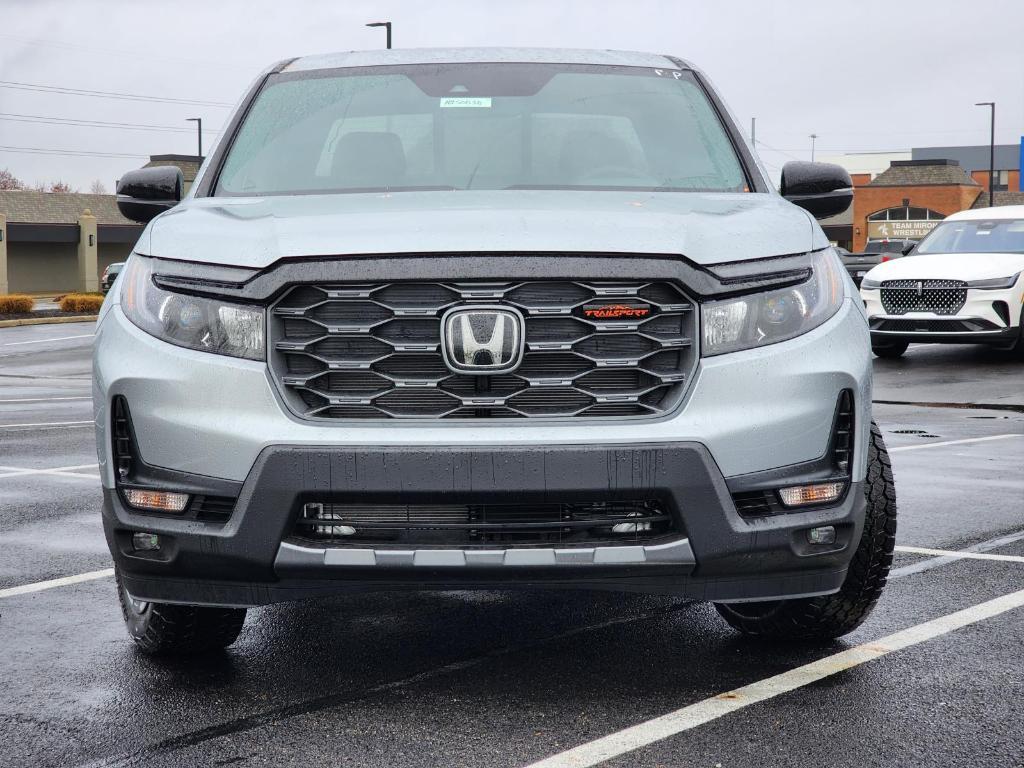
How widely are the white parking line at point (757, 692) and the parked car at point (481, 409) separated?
347 mm

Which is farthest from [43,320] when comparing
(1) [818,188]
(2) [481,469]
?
(2) [481,469]

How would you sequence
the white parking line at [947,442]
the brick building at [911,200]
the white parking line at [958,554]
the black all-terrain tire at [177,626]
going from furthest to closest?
1. the brick building at [911,200]
2. the white parking line at [947,442]
3. the white parking line at [958,554]
4. the black all-terrain tire at [177,626]

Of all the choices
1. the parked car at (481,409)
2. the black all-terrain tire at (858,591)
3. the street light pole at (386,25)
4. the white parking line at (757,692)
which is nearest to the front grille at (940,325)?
the white parking line at (757,692)

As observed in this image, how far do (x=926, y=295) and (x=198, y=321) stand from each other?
46.0 ft

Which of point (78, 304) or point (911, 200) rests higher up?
point (911, 200)

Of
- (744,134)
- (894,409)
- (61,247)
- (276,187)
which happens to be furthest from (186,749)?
(61,247)

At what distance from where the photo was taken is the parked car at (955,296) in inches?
635

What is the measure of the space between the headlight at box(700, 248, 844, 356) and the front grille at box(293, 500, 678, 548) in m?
0.47

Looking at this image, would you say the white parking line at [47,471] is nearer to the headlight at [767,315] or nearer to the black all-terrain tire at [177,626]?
the black all-terrain tire at [177,626]

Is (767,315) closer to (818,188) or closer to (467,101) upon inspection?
(818,188)

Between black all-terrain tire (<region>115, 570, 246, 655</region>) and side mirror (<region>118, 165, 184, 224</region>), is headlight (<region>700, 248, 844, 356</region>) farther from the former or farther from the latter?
side mirror (<region>118, 165, 184, 224</region>)

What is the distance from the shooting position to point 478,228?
142 inches

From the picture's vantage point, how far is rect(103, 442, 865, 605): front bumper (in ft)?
11.0

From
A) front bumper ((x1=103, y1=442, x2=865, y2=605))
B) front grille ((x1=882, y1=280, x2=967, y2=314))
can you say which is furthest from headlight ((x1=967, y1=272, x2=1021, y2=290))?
front bumper ((x1=103, y1=442, x2=865, y2=605))
